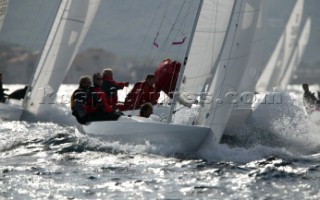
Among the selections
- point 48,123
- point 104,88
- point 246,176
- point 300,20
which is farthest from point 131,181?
point 300,20

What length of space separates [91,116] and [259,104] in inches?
150

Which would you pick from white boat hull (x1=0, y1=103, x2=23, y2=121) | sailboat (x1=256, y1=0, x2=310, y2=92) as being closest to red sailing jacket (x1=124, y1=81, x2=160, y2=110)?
white boat hull (x1=0, y1=103, x2=23, y2=121)

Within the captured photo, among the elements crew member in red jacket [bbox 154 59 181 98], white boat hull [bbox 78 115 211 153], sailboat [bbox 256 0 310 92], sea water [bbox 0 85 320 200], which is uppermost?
sailboat [bbox 256 0 310 92]

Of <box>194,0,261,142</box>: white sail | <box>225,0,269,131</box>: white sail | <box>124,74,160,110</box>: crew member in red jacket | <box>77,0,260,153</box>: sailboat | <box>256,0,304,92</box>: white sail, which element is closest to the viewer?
<box>77,0,260,153</box>: sailboat

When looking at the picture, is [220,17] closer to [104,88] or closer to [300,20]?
[104,88]

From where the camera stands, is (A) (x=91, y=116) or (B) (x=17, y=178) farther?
(A) (x=91, y=116)

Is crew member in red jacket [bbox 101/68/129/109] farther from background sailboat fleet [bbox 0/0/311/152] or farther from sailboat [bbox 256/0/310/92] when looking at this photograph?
sailboat [bbox 256/0/310/92]

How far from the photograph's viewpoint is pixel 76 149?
33.4ft

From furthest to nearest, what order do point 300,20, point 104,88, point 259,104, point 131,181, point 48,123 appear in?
point 300,20 → point 48,123 → point 259,104 → point 104,88 → point 131,181

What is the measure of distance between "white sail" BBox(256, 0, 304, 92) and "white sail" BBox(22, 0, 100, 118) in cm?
941

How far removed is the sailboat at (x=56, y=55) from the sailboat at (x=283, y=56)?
9.31 meters

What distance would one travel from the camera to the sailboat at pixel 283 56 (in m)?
23.2

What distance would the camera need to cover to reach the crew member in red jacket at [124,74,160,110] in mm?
12500

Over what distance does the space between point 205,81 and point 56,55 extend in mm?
5439
